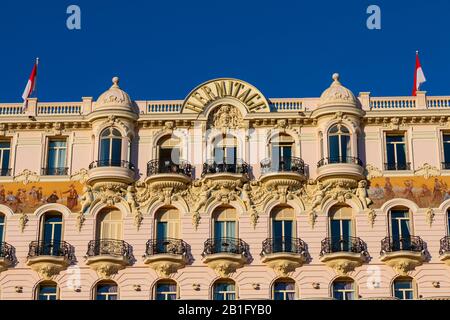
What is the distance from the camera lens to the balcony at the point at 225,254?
1751 inches

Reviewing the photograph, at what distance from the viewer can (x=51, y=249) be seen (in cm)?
4559

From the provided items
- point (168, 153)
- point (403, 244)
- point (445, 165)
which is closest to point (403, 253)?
point (403, 244)

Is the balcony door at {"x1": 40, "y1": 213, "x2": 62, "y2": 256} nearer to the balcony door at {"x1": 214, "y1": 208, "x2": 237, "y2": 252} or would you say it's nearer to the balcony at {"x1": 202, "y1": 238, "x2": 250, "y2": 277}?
the balcony at {"x1": 202, "y1": 238, "x2": 250, "y2": 277}

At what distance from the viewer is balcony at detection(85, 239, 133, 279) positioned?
147ft

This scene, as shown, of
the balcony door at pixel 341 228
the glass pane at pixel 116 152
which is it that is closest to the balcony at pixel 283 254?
the balcony door at pixel 341 228

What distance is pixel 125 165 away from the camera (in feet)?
154

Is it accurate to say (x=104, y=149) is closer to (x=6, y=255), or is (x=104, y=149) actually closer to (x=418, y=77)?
(x=6, y=255)

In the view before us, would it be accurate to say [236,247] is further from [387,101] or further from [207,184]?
[387,101]

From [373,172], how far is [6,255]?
18.3m

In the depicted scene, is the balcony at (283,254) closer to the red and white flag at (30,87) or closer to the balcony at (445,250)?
the balcony at (445,250)

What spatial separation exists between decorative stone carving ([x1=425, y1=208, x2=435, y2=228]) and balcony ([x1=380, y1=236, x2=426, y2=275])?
1.05 meters
